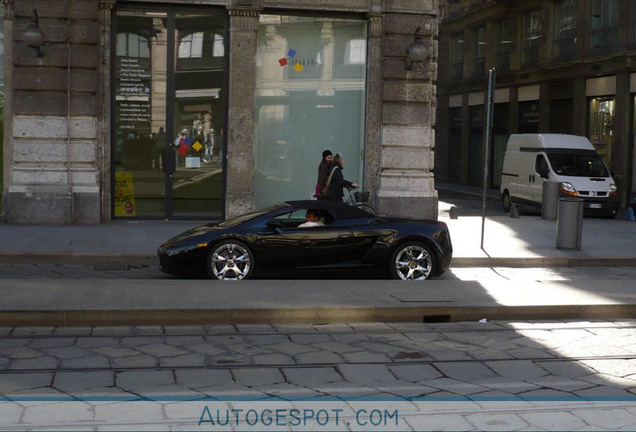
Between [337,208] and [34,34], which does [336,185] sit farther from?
[34,34]

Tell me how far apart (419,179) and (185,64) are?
5.66 m

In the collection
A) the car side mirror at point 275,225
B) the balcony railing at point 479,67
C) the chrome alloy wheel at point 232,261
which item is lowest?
the chrome alloy wheel at point 232,261

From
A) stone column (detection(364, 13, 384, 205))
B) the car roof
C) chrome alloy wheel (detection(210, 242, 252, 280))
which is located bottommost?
chrome alloy wheel (detection(210, 242, 252, 280))

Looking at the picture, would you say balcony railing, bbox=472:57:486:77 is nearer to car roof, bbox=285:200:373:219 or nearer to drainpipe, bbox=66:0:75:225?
drainpipe, bbox=66:0:75:225

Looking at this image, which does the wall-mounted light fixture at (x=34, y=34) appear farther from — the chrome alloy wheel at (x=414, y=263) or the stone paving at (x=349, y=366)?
the stone paving at (x=349, y=366)

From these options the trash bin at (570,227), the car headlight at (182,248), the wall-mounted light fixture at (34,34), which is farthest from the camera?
the wall-mounted light fixture at (34,34)

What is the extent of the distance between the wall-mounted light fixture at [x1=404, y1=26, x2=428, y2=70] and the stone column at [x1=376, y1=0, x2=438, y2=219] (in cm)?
13

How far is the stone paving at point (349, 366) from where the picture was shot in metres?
6.31

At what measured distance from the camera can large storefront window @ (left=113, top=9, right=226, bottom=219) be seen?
19.5 metres

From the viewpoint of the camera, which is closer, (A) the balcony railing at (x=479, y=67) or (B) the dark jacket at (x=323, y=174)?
(B) the dark jacket at (x=323, y=174)

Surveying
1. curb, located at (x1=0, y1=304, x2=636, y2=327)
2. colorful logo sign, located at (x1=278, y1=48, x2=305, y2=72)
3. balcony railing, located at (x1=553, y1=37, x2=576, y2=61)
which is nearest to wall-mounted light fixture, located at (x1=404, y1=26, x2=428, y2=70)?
colorful logo sign, located at (x1=278, y1=48, x2=305, y2=72)

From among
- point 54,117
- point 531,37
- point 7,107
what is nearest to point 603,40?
point 531,37

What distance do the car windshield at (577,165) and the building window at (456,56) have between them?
18.0 metres

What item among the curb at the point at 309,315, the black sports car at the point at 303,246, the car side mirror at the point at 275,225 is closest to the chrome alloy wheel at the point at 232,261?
the black sports car at the point at 303,246
